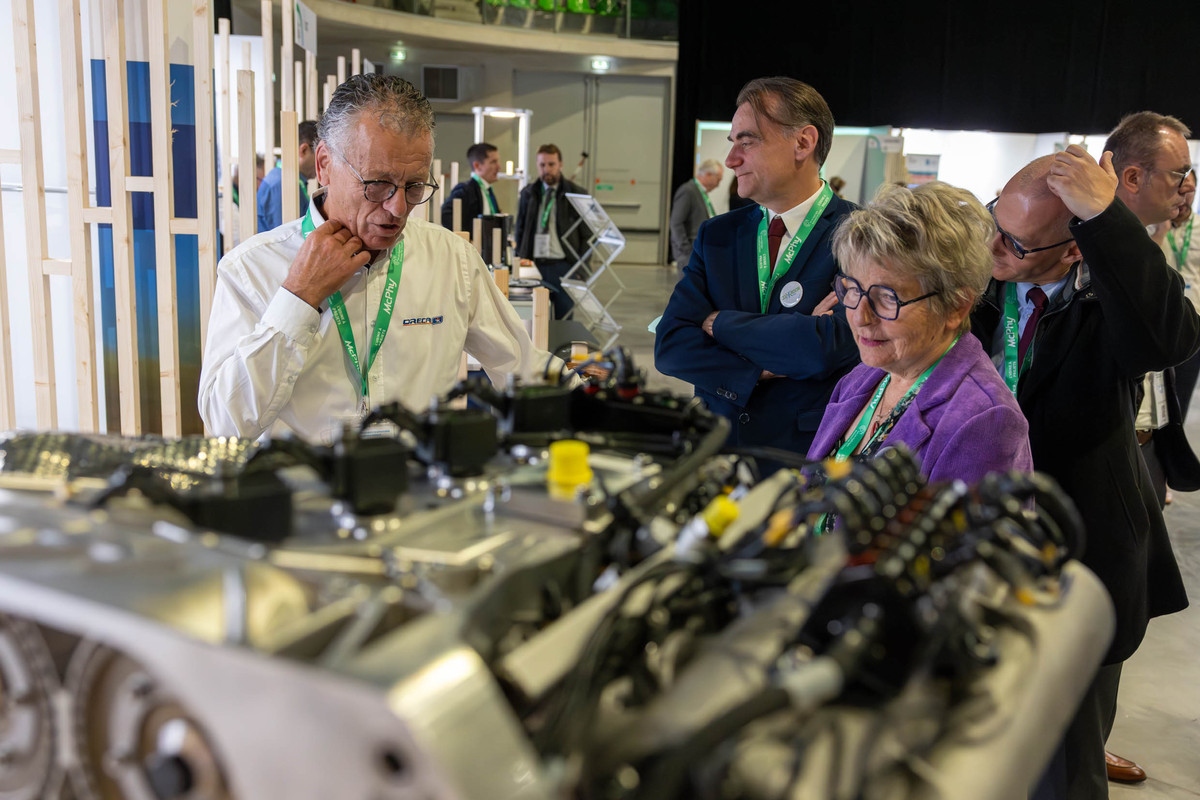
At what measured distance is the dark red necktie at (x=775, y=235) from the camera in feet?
8.27

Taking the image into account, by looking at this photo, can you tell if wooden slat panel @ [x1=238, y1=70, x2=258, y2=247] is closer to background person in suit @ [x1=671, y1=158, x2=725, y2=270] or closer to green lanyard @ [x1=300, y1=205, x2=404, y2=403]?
green lanyard @ [x1=300, y1=205, x2=404, y2=403]

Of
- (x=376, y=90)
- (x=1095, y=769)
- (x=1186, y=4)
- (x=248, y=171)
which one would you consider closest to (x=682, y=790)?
(x=1095, y=769)

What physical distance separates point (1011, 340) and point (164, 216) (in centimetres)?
279

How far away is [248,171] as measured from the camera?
3.31m

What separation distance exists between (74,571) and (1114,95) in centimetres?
1728

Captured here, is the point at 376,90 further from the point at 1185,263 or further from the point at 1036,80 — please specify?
the point at 1036,80

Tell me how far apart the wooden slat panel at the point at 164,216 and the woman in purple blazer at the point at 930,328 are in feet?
8.01

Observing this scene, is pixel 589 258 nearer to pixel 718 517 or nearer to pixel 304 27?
pixel 304 27

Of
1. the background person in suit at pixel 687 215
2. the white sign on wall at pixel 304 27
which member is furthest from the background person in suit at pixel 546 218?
the white sign on wall at pixel 304 27

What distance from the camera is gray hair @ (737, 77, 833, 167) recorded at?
8.19 feet

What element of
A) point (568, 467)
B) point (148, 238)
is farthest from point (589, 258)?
point (568, 467)

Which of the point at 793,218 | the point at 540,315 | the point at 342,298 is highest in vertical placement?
the point at 793,218

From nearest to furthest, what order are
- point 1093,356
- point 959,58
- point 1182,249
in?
point 1093,356 → point 1182,249 → point 959,58

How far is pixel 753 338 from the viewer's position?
2.35 m
